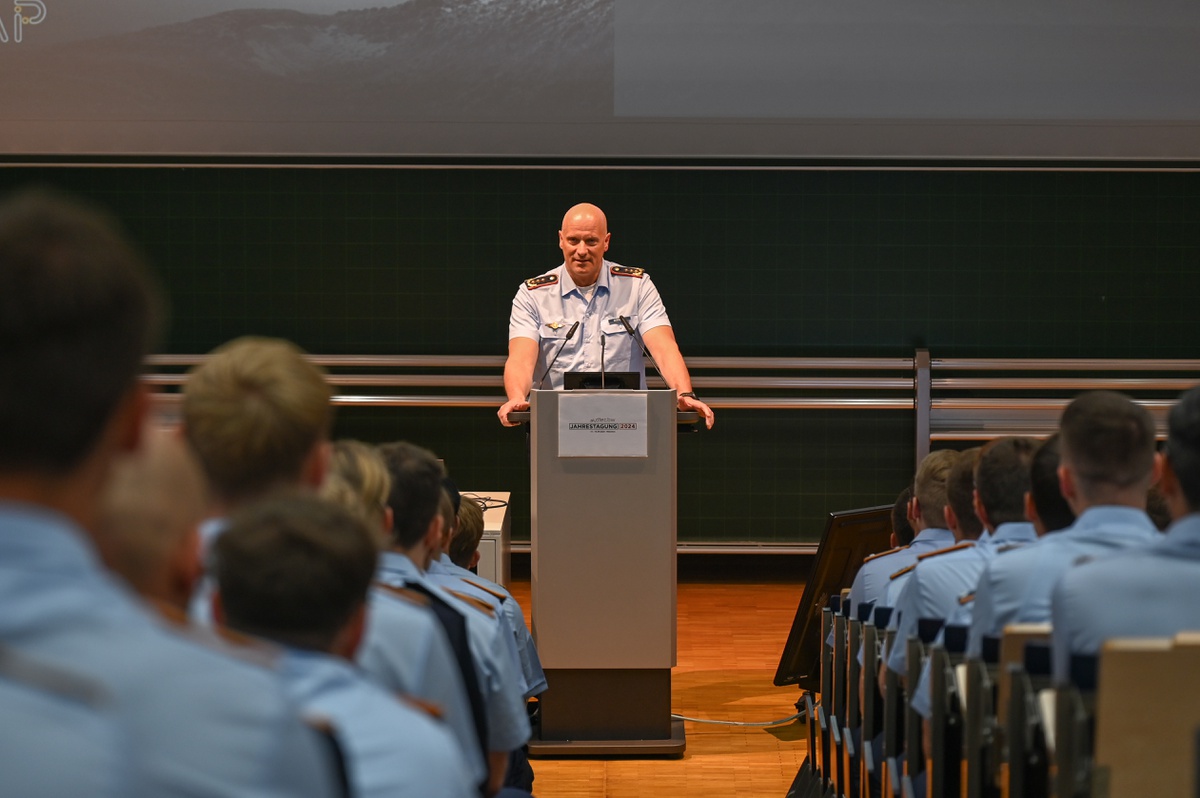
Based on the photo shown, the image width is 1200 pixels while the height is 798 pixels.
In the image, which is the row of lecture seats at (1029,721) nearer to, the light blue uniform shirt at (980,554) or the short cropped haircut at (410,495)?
the light blue uniform shirt at (980,554)

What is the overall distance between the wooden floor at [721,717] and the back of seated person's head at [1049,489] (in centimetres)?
161

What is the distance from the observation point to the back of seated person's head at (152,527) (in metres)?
0.96

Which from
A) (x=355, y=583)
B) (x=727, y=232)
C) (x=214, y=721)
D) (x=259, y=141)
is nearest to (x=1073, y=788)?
(x=355, y=583)

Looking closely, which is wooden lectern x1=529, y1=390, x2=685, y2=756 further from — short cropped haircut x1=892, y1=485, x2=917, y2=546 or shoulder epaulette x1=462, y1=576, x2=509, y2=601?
shoulder epaulette x1=462, y1=576, x2=509, y2=601

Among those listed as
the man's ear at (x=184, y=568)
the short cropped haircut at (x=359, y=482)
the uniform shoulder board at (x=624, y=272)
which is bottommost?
the short cropped haircut at (x=359, y=482)

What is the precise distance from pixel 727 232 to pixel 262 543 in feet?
18.8

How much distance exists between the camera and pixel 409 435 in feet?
22.6

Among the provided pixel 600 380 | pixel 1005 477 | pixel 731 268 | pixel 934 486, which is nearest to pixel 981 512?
pixel 1005 477

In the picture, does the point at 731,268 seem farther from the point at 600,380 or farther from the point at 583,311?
the point at 600,380

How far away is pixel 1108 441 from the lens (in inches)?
Answer: 84.0

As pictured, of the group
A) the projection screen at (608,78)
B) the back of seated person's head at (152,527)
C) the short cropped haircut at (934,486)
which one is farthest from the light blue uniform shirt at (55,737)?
the projection screen at (608,78)

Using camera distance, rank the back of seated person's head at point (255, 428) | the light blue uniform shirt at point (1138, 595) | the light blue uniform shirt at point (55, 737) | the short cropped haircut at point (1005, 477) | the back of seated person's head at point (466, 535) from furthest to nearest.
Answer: the back of seated person's head at point (466, 535), the short cropped haircut at point (1005, 477), the light blue uniform shirt at point (1138, 595), the back of seated person's head at point (255, 428), the light blue uniform shirt at point (55, 737)

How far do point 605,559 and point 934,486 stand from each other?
1.21 m

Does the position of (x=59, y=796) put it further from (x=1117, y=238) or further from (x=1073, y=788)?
(x=1117, y=238)
